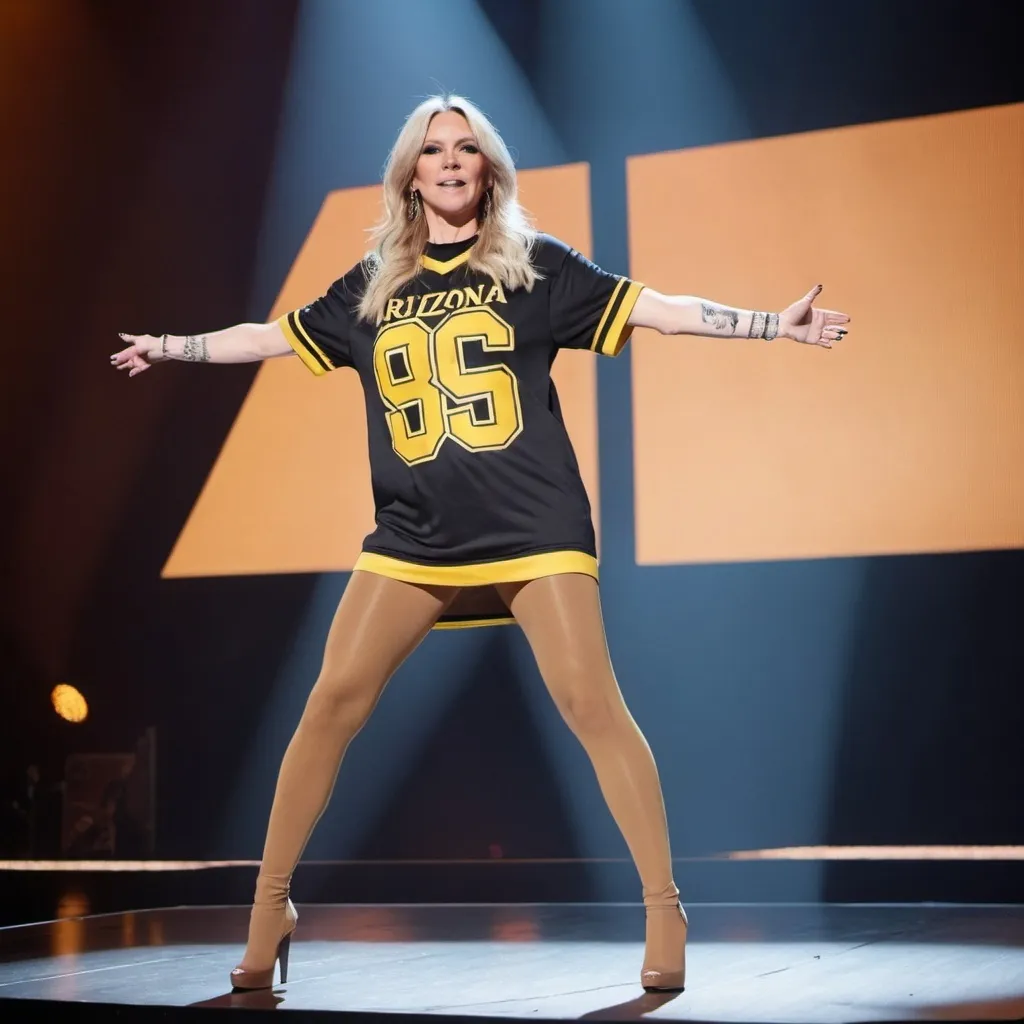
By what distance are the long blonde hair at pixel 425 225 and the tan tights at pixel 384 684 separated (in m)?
0.52

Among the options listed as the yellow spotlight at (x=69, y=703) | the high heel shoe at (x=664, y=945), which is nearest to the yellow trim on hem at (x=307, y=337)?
the high heel shoe at (x=664, y=945)

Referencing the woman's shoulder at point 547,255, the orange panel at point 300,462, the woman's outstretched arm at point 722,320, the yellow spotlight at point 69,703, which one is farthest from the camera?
the yellow spotlight at point 69,703

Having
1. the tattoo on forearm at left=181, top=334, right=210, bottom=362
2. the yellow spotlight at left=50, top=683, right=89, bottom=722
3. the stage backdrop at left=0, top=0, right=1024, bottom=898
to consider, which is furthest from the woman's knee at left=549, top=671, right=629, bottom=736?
the yellow spotlight at left=50, top=683, right=89, bottom=722

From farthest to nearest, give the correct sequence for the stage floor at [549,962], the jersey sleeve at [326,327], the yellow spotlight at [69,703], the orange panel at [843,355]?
the yellow spotlight at [69,703], the orange panel at [843,355], the jersey sleeve at [326,327], the stage floor at [549,962]

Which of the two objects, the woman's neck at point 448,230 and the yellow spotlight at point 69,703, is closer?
the woman's neck at point 448,230

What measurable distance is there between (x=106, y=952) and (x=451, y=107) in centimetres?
Result: 189

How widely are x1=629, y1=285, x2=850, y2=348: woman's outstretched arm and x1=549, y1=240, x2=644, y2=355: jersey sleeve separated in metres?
0.02

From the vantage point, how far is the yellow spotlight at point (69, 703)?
4.66m

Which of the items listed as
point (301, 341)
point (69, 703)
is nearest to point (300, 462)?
point (69, 703)

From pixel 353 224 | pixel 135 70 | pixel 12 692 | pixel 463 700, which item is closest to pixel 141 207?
pixel 135 70

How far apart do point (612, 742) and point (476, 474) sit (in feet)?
1.62

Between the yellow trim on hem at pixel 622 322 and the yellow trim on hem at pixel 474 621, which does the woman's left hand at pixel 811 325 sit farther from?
the yellow trim on hem at pixel 474 621

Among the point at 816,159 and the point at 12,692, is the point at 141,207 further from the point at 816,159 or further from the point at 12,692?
the point at 816,159

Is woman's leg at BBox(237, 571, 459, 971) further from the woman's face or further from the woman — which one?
the woman's face
